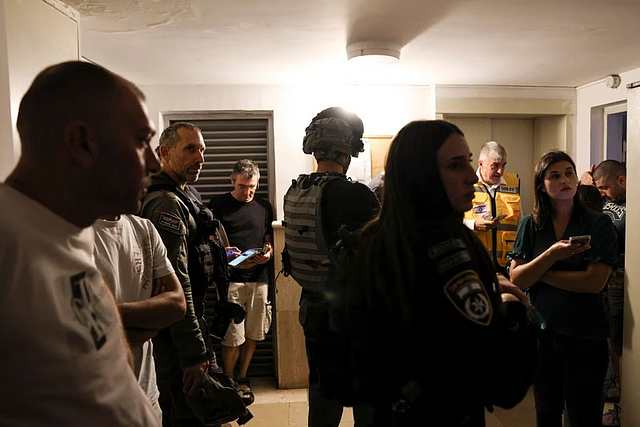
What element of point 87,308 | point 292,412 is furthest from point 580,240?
point 292,412

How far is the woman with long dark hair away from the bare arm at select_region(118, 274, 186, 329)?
0.64 metres

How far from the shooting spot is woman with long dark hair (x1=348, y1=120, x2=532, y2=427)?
114cm

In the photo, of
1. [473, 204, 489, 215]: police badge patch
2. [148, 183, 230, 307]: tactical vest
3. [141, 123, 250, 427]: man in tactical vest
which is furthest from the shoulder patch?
[473, 204, 489, 215]: police badge patch

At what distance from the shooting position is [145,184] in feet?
2.57

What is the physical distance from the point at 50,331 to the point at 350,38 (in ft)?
9.32

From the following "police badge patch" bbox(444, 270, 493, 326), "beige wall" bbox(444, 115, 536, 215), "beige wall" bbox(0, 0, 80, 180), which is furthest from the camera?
"beige wall" bbox(444, 115, 536, 215)

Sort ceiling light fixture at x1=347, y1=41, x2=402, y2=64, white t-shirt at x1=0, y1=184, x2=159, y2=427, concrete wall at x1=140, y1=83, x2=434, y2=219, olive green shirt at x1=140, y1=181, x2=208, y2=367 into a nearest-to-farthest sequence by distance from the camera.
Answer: white t-shirt at x1=0, y1=184, x2=159, y2=427, olive green shirt at x1=140, y1=181, x2=208, y2=367, ceiling light fixture at x1=347, y1=41, x2=402, y2=64, concrete wall at x1=140, y1=83, x2=434, y2=219

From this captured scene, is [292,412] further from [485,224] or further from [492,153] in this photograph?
[492,153]

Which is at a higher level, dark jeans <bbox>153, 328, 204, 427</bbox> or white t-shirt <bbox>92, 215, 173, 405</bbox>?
white t-shirt <bbox>92, 215, 173, 405</bbox>

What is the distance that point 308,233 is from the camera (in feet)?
6.98

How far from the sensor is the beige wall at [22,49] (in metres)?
1.74

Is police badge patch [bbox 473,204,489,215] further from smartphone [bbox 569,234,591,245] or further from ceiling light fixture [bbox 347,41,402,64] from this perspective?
smartphone [bbox 569,234,591,245]

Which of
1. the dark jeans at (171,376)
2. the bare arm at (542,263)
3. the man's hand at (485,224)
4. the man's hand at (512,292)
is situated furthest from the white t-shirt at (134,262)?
the man's hand at (485,224)

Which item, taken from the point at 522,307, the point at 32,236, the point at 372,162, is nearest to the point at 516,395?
the point at 522,307
